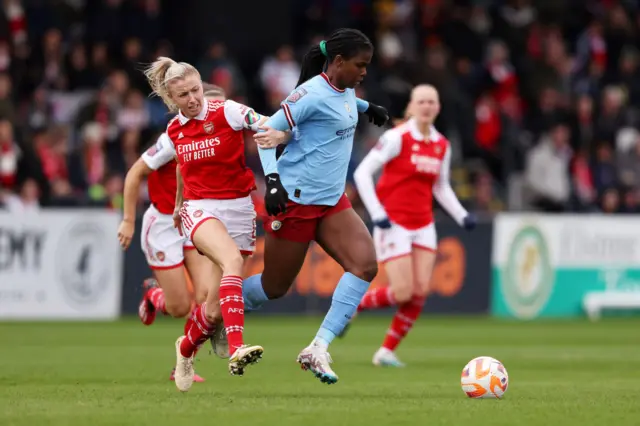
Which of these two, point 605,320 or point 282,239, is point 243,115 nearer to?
point 282,239

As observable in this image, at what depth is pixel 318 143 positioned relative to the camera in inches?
383

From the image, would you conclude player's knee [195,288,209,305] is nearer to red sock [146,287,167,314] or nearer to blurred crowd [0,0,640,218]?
red sock [146,287,167,314]

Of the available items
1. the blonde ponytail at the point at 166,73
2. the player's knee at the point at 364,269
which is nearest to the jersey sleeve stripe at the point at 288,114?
the blonde ponytail at the point at 166,73

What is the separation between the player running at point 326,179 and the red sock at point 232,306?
0.66 m

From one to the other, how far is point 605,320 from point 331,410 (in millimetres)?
12936

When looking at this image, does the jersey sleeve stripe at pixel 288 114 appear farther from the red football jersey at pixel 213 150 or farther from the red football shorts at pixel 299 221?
the red football shorts at pixel 299 221

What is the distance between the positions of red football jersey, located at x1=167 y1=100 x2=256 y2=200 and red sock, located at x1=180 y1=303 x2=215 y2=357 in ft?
2.77

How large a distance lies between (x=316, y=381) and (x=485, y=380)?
A: 2.01 meters

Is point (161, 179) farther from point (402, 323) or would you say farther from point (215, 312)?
point (402, 323)

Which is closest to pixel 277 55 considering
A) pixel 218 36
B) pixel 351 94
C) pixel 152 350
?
pixel 218 36

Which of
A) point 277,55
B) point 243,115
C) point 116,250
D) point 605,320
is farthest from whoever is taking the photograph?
point 277,55

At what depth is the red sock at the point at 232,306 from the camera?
9.12 meters

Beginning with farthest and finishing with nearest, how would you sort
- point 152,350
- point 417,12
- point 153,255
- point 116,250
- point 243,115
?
point 417,12 → point 116,250 → point 152,350 → point 153,255 → point 243,115

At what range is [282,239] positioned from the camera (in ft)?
32.2
